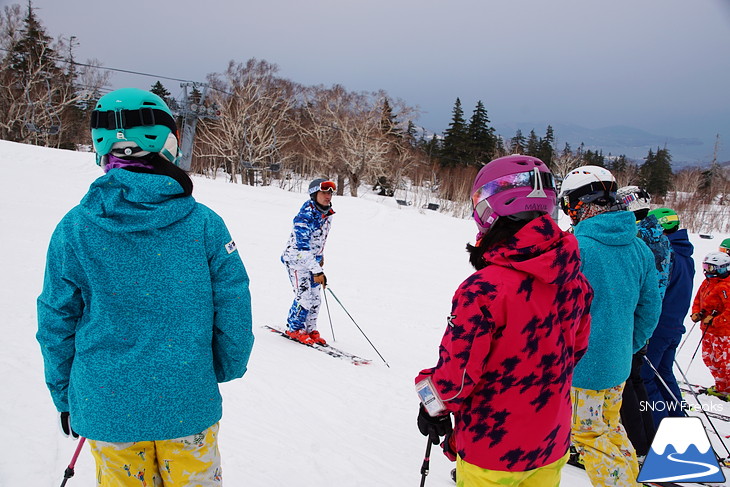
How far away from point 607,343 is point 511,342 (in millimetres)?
1443

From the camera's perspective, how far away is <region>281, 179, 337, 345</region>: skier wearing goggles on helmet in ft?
19.4

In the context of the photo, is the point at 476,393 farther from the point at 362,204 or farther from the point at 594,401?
the point at 362,204

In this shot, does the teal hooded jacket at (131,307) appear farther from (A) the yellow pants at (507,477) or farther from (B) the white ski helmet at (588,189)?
(B) the white ski helmet at (588,189)

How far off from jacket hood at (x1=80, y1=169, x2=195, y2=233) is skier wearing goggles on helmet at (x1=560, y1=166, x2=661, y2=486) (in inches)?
96.8

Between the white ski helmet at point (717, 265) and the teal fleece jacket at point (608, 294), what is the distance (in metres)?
3.93

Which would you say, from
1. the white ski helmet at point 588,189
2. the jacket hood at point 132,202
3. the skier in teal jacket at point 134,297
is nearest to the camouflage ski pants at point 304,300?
the white ski helmet at point 588,189

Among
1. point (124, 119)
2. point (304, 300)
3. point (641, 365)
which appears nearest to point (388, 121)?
point (304, 300)

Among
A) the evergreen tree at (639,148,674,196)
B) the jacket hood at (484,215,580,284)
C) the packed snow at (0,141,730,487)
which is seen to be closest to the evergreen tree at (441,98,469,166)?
the evergreen tree at (639,148,674,196)

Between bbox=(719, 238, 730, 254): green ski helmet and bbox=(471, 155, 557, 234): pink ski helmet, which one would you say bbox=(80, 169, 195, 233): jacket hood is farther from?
bbox=(719, 238, 730, 254): green ski helmet

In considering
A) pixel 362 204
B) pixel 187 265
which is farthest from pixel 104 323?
pixel 362 204

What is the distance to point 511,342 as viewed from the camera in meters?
1.73

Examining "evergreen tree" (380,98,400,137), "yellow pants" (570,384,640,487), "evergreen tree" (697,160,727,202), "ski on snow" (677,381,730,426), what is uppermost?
"evergreen tree" (380,98,400,137)

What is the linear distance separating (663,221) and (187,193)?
503 cm

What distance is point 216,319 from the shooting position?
5.74 feet
